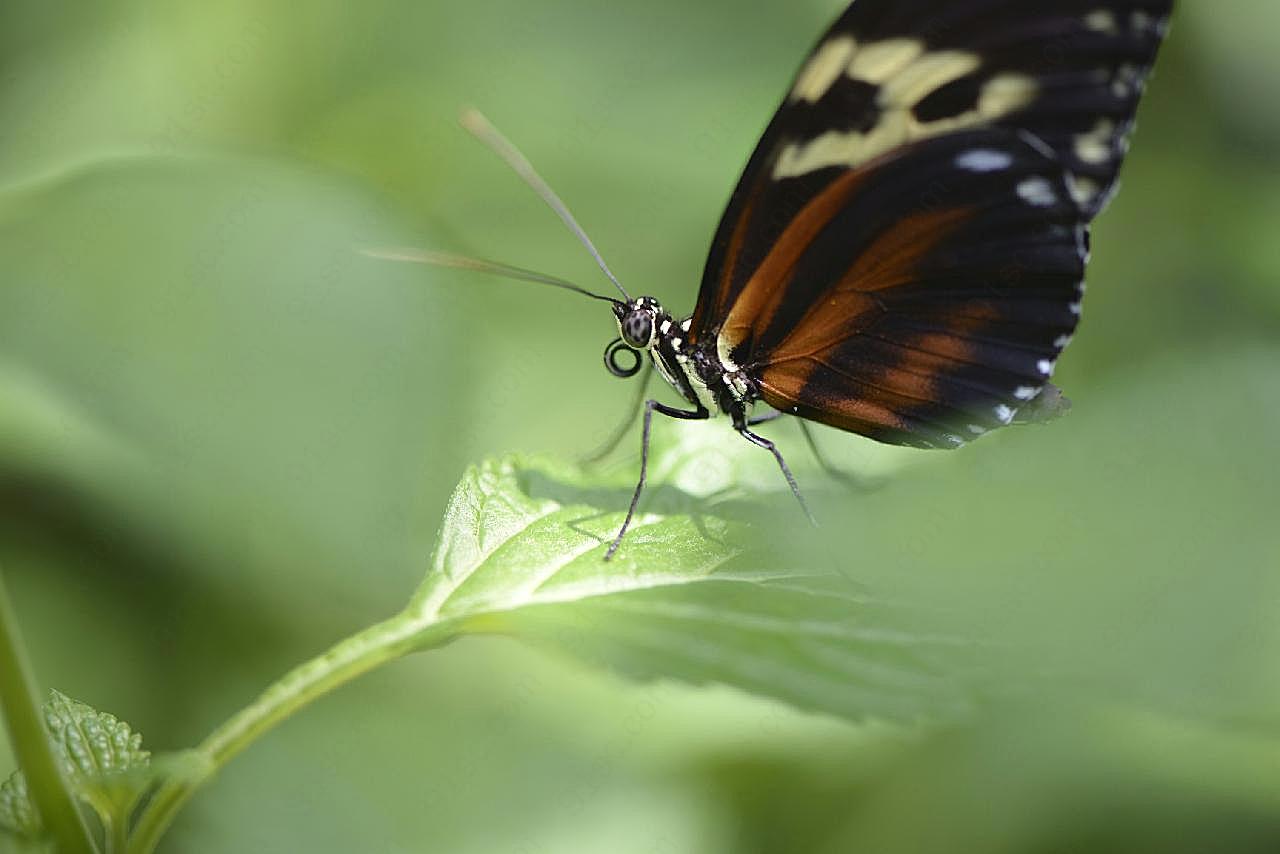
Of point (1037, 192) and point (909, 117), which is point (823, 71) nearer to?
point (909, 117)

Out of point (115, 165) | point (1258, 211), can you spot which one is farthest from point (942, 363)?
point (115, 165)

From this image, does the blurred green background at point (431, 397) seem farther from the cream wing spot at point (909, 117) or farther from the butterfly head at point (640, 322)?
the cream wing spot at point (909, 117)

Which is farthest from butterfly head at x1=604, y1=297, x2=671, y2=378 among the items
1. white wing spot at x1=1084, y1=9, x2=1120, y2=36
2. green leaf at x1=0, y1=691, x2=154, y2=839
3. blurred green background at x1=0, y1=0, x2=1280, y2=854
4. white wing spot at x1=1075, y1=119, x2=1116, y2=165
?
green leaf at x1=0, y1=691, x2=154, y2=839

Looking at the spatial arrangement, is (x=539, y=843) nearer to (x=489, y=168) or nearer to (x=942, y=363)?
(x=942, y=363)

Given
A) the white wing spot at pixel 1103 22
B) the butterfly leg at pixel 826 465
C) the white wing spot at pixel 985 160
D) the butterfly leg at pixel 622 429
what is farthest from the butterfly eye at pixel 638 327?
the white wing spot at pixel 1103 22

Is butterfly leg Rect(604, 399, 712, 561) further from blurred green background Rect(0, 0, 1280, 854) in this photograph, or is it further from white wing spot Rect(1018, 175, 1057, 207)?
white wing spot Rect(1018, 175, 1057, 207)

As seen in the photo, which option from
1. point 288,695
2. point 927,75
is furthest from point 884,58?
point 288,695
